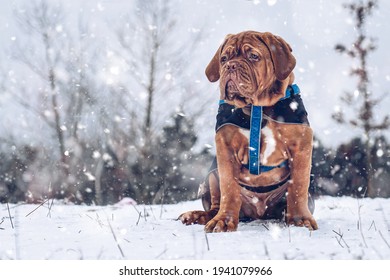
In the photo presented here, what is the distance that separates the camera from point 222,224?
3.19 m

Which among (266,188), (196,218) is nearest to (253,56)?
(266,188)

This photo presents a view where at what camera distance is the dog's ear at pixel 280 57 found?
331cm

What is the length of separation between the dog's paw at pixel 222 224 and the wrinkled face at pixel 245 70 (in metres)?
0.89

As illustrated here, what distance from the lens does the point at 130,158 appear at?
15.6 metres

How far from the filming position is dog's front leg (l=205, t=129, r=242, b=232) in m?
3.32

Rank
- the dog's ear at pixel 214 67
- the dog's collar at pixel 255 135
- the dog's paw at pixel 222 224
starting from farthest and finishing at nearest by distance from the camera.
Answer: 1. the dog's ear at pixel 214 67
2. the dog's collar at pixel 255 135
3. the dog's paw at pixel 222 224

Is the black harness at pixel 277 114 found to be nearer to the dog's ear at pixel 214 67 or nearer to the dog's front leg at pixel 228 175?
the dog's front leg at pixel 228 175

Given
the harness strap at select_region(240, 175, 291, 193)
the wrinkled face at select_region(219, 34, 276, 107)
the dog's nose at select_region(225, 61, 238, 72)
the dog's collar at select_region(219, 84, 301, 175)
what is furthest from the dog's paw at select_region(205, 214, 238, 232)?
the dog's nose at select_region(225, 61, 238, 72)

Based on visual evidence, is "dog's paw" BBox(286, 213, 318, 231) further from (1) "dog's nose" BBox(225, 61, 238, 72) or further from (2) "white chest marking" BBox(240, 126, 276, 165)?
(1) "dog's nose" BBox(225, 61, 238, 72)

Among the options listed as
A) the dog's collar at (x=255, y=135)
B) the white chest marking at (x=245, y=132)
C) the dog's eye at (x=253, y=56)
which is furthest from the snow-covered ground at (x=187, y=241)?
the dog's eye at (x=253, y=56)

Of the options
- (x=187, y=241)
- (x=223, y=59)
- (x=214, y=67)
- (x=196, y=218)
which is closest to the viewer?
(x=187, y=241)

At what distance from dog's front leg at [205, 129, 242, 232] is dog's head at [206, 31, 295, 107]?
0.33 m

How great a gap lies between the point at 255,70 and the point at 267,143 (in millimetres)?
573

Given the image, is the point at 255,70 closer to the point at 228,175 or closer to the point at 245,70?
the point at 245,70
